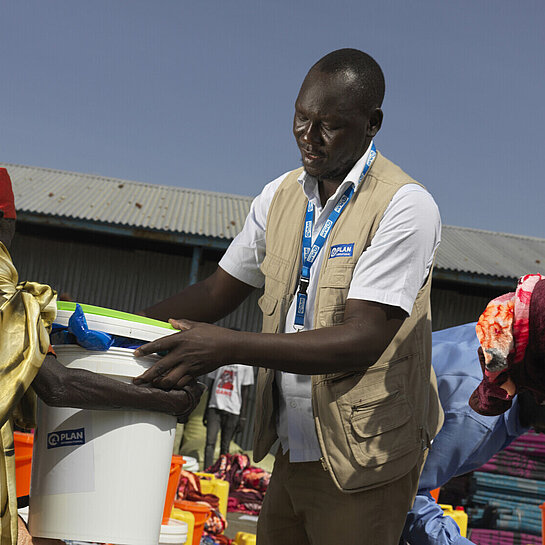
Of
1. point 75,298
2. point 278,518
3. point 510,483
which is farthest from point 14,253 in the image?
point 278,518

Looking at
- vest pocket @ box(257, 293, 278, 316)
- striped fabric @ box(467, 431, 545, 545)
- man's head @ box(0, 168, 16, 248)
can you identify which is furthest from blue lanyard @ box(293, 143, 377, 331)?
striped fabric @ box(467, 431, 545, 545)

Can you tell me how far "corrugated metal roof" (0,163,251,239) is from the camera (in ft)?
37.7

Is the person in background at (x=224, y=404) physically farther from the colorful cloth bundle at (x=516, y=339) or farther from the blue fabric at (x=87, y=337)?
the colorful cloth bundle at (x=516, y=339)

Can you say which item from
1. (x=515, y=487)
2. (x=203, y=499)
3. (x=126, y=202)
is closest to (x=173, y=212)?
(x=126, y=202)

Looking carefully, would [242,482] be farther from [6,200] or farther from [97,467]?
[97,467]

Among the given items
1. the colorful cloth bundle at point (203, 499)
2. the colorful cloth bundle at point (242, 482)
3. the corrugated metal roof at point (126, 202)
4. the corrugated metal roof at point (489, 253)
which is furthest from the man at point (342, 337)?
the corrugated metal roof at point (489, 253)

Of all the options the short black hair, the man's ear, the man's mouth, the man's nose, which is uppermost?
the short black hair

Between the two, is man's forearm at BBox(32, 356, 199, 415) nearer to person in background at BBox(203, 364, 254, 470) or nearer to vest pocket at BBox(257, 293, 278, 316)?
vest pocket at BBox(257, 293, 278, 316)

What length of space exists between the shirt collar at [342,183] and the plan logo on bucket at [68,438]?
1.08 meters

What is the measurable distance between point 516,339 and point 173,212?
11459 millimetres

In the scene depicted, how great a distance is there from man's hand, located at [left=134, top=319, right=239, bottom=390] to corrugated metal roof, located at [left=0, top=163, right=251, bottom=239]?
9244 mm

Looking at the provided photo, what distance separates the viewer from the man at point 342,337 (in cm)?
210

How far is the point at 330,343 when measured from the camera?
2076mm

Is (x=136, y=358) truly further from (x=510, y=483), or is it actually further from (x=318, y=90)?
(x=510, y=483)
